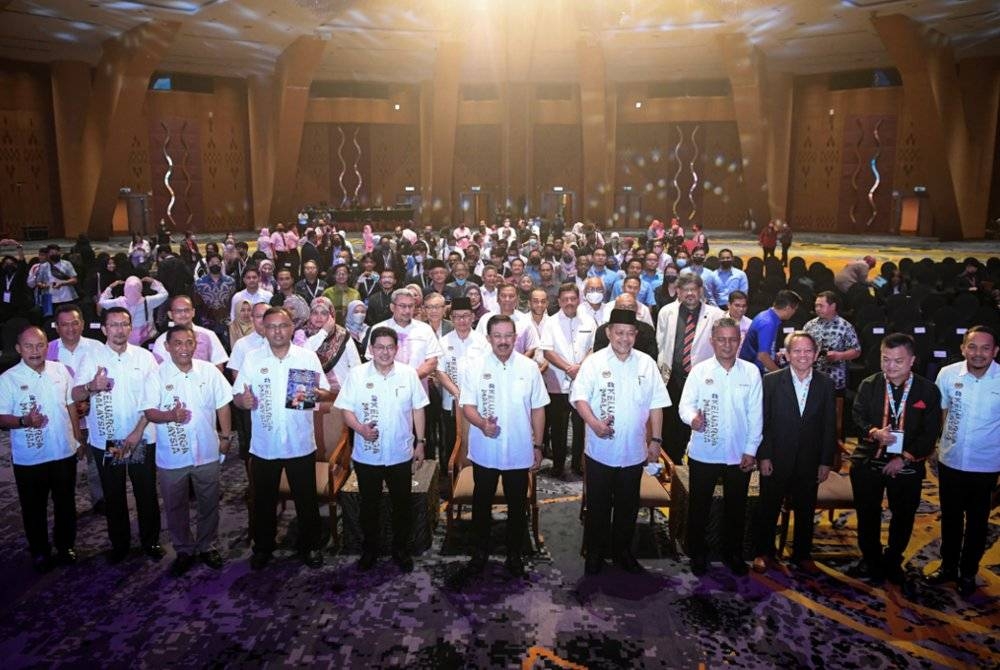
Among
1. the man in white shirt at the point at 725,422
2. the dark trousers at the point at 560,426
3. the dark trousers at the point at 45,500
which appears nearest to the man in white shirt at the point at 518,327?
the dark trousers at the point at 560,426

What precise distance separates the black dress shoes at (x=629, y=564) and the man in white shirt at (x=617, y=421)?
0.56ft

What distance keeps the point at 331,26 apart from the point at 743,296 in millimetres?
18578

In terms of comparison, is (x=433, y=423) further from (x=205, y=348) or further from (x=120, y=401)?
(x=120, y=401)

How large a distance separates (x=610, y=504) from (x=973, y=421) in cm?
231

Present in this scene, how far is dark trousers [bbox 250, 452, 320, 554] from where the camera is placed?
4.76 meters

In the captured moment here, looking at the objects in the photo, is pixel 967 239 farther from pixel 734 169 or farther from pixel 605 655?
pixel 605 655

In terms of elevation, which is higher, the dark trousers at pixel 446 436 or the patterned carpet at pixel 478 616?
the dark trousers at pixel 446 436

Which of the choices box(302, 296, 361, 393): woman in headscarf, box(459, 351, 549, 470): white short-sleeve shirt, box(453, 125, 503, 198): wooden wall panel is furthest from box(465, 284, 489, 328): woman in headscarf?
box(453, 125, 503, 198): wooden wall panel

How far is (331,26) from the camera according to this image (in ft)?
69.6

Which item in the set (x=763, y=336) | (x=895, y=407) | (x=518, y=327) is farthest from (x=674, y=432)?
(x=895, y=407)

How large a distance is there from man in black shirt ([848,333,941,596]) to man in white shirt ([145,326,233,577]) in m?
4.19

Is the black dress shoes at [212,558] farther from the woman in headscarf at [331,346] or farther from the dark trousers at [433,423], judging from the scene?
the dark trousers at [433,423]

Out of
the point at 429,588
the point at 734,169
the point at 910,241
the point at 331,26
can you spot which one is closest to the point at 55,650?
the point at 429,588

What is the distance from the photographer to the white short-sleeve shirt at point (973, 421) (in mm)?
4410
